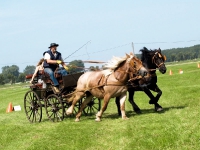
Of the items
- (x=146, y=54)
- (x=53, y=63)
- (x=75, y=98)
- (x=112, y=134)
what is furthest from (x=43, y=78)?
(x=112, y=134)

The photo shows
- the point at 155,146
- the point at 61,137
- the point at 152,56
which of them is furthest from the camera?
the point at 152,56

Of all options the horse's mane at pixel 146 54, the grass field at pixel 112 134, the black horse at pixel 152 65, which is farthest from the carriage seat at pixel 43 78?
the horse's mane at pixel 146 54

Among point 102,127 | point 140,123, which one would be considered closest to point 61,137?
point 102,127

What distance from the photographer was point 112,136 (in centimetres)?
1023

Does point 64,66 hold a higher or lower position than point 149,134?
higher

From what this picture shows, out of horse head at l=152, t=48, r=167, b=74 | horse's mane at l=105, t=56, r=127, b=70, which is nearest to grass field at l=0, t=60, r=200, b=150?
horse head at l=152, t=48, r=167, b=74

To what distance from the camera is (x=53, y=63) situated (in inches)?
556

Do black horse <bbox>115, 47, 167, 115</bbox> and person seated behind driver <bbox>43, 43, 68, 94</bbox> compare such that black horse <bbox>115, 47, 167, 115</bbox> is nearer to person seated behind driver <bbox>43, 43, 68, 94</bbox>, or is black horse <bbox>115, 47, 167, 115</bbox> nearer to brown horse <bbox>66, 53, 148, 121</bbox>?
brown horse <bbox>66, 53, 148, 121</bbox>

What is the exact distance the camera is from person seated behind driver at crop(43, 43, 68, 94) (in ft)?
46.5

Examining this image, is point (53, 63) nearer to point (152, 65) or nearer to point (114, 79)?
point (114, 79)

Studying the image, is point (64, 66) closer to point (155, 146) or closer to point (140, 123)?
point (140, 123)

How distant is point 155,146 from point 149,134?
113 cm

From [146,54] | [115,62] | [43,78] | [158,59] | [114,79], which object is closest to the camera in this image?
[114,79]

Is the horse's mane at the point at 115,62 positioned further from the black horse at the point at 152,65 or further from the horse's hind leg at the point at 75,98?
the horse's hind leg at the point at 75,98
